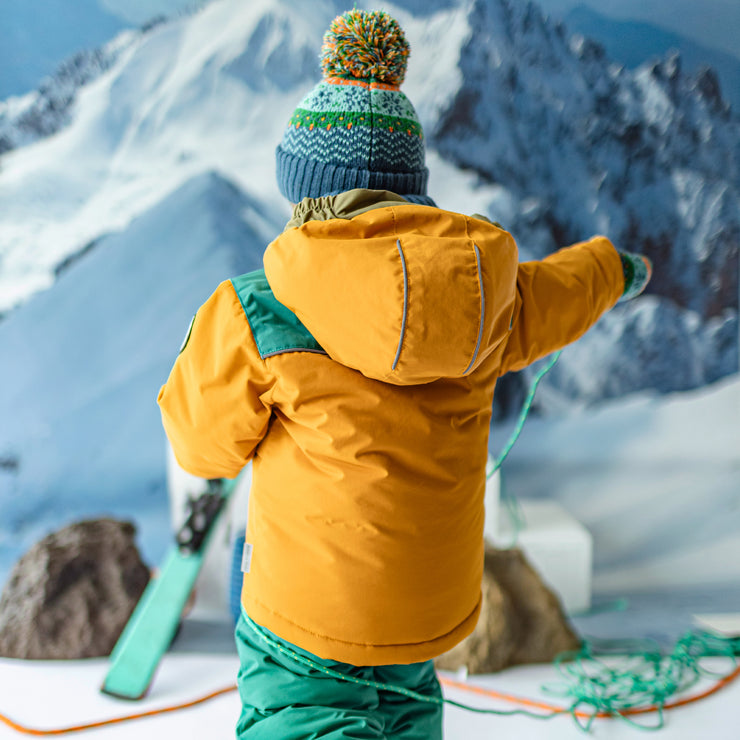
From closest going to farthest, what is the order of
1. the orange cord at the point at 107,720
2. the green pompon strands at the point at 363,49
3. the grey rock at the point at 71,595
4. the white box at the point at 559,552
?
the green pompon strands at the point at 363,49, the orange cord at the point at 107,720, the grey rock at the point at 71,595, the white box at the point at 559,552

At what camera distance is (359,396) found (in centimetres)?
90

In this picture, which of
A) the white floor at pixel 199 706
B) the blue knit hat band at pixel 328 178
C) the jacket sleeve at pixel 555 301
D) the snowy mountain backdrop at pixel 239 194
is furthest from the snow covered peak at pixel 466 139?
the blue knit hat band at pixel 328 178

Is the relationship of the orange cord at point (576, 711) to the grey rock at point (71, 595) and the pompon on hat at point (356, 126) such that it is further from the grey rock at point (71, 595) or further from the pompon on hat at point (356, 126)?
the pompon on hat at point (356, 126)

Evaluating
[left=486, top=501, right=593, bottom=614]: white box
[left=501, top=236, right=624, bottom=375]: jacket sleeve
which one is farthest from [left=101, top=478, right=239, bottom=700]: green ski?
[left=501, top=236, right=624, bottom=375]: jacket sleeve

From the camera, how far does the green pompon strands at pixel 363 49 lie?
1043 millimetres

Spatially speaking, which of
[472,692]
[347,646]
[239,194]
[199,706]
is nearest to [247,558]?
[347,646]

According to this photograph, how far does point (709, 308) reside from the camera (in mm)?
2426

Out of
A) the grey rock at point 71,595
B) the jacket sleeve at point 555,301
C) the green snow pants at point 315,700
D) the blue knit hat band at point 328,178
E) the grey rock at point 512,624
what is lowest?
the grey rock at point 71,595

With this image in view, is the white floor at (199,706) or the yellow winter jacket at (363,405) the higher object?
the yellow winter jacket at (363,405)

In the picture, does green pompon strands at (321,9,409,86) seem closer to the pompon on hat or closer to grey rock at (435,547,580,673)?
the pompon on hat

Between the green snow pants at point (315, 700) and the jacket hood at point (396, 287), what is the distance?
46cm

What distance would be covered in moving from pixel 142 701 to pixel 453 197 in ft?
5.47

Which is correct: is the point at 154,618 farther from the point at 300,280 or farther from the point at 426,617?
the point at 300,280

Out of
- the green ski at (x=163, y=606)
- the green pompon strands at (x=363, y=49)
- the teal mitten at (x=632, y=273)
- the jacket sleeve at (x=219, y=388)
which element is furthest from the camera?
the green ski at (x=163, y=606)
